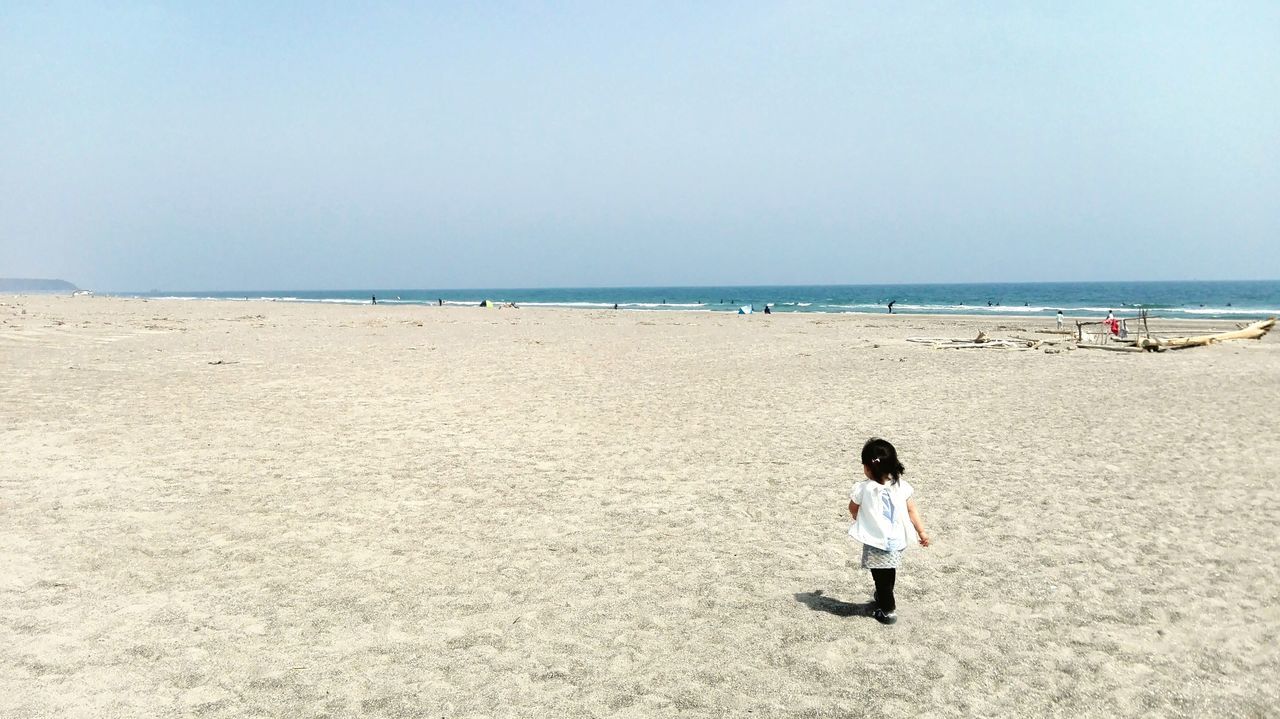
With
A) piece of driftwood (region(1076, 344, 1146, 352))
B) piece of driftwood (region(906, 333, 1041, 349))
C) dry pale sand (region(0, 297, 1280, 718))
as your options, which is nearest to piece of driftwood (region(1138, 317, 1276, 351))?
piece of driftwood (region(1076, 344, 1146, 352))

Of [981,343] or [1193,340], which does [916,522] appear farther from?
[1193,340]

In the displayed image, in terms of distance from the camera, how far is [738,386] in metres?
16.9

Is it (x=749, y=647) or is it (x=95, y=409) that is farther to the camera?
(x=95, y=409)

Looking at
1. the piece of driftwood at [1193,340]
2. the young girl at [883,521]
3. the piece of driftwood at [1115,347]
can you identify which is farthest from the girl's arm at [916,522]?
the piece of driftwood at [1193,340]

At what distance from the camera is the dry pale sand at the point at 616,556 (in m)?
4.61

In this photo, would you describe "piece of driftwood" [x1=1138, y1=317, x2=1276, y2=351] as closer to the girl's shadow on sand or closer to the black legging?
the girl's shadow on sand

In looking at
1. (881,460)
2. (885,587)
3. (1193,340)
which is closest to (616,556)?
(885,587)

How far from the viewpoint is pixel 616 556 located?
6.69 metres

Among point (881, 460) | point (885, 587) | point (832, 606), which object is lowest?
point (832, 606)

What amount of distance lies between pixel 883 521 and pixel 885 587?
44cm

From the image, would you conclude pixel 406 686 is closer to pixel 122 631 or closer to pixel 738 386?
pixel 122 631

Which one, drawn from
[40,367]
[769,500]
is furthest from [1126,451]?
[40,367]

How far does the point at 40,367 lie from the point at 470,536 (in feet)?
49.0

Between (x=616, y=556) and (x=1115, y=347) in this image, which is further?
(x=1115, y=347)
